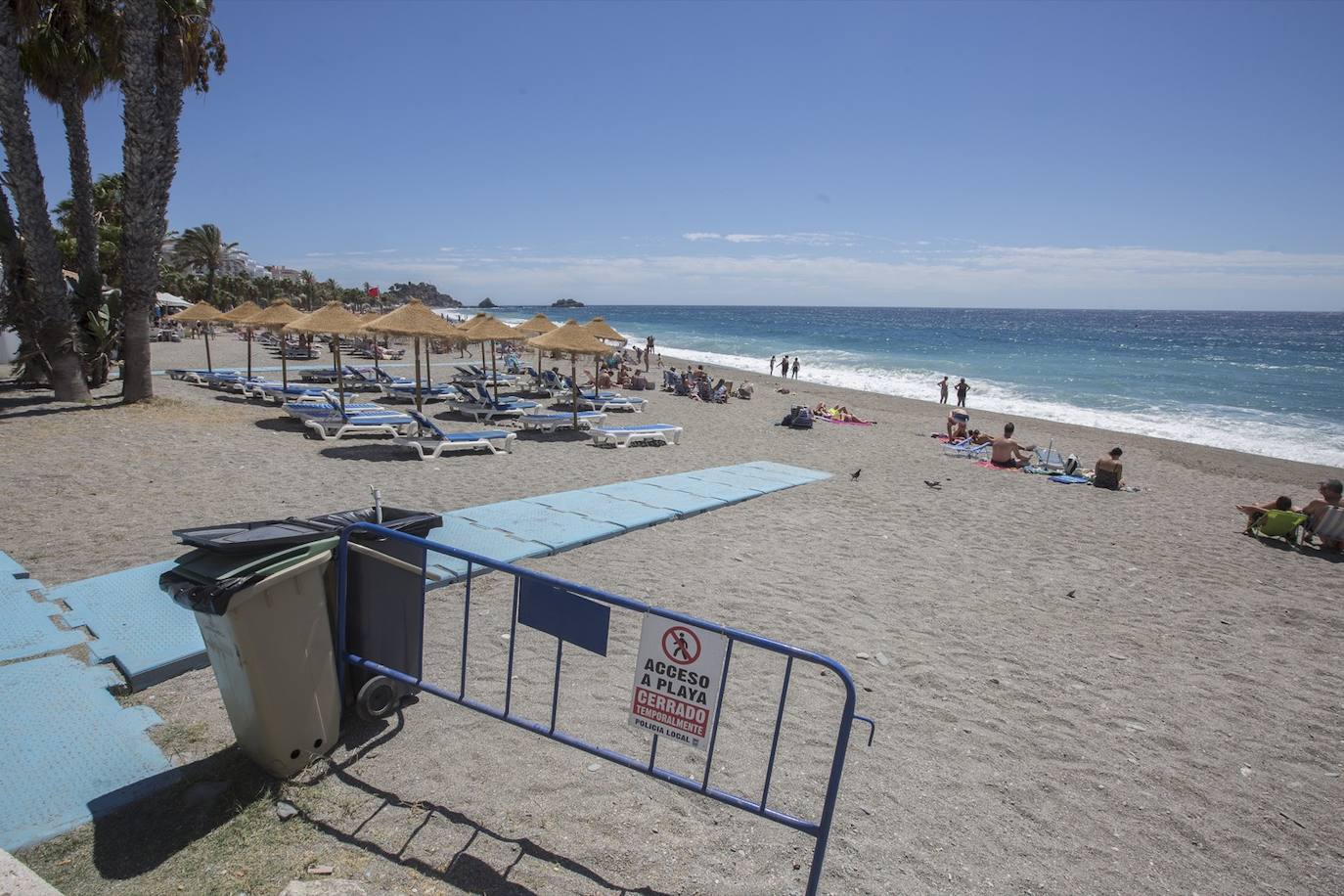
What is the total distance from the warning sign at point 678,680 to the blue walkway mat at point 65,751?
7.15 ft

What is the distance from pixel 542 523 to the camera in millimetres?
7477

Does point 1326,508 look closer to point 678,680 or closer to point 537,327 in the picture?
point 678,680

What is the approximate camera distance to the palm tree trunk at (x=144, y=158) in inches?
447

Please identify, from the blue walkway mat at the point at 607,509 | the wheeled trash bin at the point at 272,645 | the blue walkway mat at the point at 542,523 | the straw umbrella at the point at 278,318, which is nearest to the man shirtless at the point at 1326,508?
the blue walkway mat at the point at 607,509

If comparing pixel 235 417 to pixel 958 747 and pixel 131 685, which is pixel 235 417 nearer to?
pixel 131 685

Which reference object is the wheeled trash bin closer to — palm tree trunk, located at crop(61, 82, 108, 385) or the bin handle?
the bin handle

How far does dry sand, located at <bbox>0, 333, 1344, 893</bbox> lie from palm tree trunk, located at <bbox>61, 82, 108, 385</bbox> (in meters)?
4.78

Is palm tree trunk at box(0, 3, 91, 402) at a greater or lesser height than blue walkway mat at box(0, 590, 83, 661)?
greater

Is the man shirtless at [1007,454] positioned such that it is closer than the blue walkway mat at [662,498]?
No

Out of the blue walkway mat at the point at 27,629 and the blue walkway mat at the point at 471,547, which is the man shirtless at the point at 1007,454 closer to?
the blue walkway mat at the point at 471,547

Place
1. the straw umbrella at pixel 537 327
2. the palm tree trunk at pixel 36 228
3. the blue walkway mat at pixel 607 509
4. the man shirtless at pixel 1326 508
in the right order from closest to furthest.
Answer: the blue walkway mat at pixel 607 509
the man shirtless at pixel 1326 508
the palm tree trunk at pixel 36 228
the straw umbrella at pixel 537 327

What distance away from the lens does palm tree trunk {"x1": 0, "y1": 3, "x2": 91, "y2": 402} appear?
35.7ft

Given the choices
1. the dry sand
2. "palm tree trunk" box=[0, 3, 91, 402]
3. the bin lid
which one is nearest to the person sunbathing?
the dry sand

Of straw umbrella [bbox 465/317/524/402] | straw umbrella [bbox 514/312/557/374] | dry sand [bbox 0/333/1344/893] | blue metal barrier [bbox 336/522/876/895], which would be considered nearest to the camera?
blue metal barrier [bbox 336/522/876/895]
